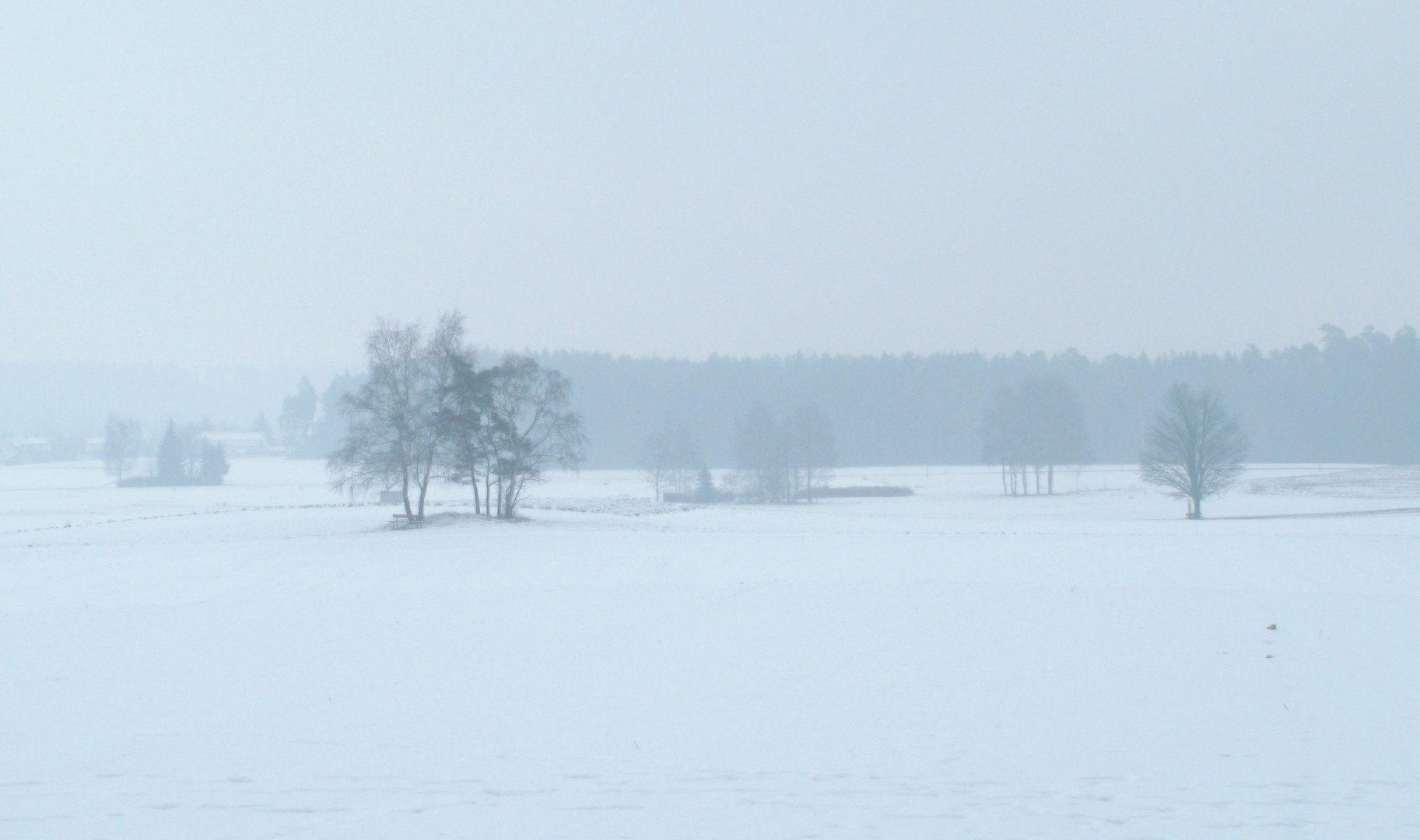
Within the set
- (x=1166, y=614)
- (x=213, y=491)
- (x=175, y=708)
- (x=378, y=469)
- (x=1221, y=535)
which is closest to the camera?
(x=175, y=708)

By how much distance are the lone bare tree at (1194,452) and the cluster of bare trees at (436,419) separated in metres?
33.0

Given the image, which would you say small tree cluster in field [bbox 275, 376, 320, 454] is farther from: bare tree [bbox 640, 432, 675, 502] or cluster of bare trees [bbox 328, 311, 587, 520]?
cluster of bare trees [bbox 328, 311, 587, 520]

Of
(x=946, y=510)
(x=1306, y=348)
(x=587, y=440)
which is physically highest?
(x=1306, y=348)

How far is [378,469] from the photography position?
42.6 m

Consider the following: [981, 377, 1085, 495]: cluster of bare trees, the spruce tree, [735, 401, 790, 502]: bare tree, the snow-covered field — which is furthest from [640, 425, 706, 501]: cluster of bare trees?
the spruce tree

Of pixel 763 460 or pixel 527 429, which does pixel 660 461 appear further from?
pixel 527 429

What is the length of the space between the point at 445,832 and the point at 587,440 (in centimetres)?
4064

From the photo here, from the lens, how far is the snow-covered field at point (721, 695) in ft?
27.6

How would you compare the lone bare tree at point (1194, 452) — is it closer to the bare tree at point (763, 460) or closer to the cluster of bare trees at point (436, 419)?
the bare tree at point (763, 460)

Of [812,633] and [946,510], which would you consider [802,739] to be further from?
[946,510]

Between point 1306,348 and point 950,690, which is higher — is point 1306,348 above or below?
above

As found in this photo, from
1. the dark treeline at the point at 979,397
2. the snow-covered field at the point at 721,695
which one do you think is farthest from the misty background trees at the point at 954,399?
the snow-covered field at the point at 721,695

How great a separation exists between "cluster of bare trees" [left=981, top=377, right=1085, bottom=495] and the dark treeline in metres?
22.9

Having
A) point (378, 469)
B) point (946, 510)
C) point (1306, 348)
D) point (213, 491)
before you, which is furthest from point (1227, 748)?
point (1306, 348)
